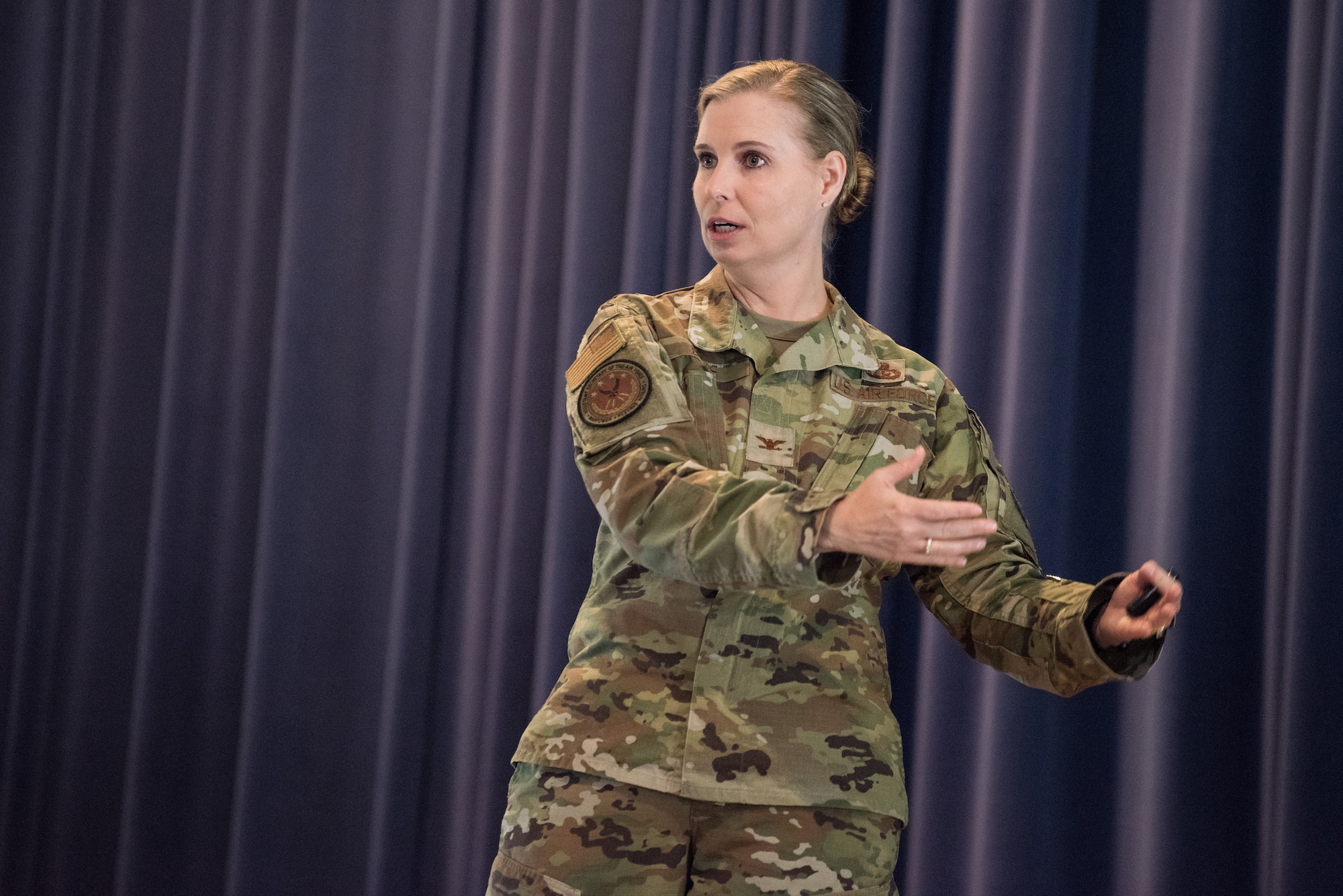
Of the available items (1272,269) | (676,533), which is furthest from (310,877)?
(1272,269)

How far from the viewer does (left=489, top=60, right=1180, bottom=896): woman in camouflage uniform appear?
4.04 feet

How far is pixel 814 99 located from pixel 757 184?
0.53 feet

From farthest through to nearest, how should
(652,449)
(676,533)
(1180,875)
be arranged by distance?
(1180,875), (652,449), (676,533)

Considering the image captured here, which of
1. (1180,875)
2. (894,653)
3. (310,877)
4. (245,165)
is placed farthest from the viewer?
(245,165)

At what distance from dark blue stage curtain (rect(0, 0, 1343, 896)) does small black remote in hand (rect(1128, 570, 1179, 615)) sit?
2.19 feet

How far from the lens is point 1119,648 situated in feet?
4.35

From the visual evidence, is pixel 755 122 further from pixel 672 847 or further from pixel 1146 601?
pixel 672 847

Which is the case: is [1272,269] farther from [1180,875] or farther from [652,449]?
[652,449]

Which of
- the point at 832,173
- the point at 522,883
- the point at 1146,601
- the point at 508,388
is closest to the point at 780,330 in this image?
the point at 832,173

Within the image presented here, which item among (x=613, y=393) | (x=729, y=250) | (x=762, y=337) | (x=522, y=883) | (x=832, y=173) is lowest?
(x=522, y=883)

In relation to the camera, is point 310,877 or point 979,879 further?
point 310,877

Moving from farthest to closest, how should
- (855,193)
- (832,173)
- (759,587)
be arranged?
(855,193) < (832,173) < (759,587)

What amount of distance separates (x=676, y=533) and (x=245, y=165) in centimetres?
216

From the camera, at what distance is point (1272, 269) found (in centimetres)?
200
